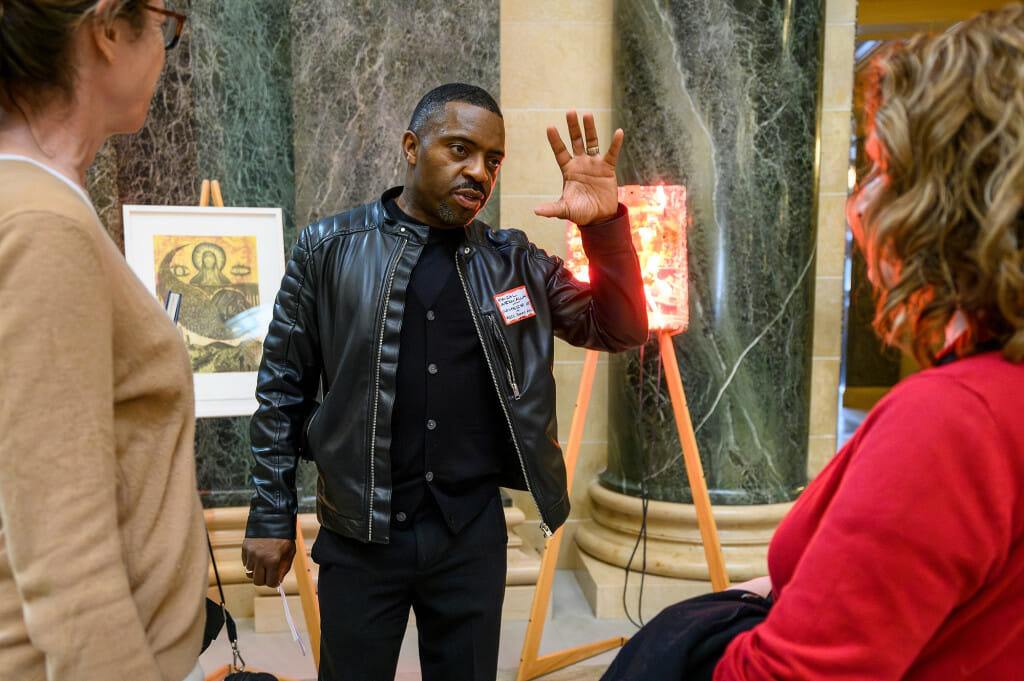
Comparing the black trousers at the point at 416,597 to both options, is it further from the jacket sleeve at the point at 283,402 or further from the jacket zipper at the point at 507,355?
the jacket zipper at the point at 507,355

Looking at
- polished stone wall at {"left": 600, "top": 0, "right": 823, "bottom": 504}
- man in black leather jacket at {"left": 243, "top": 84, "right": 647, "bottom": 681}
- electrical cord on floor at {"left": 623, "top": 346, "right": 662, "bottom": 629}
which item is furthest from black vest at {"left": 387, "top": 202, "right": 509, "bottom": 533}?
polished stone wall at {"left": 600, "top": 0, "right": 823, "bottom": 504}

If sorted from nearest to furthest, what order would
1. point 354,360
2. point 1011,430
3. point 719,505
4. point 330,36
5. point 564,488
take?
point 1011,430
point 354,360
point 564,488
point 330,36
point 719,505

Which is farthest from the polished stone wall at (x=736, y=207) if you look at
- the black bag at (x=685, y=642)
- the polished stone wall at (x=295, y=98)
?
the black bag at (x=685, y=642)

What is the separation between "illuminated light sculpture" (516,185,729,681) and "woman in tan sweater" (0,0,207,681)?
1958mm

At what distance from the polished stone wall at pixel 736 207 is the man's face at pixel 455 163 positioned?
1.65 m

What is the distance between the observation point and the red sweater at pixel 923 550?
0.75m

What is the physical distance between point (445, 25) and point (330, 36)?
1.62 feet

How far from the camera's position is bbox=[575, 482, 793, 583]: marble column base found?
3.44 metres

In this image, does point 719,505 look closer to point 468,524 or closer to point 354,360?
point 468,524

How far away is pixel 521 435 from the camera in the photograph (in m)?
1.89

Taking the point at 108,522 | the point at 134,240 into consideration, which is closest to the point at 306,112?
the point at 134,240

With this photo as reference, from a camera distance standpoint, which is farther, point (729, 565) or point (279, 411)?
point (729, 565)

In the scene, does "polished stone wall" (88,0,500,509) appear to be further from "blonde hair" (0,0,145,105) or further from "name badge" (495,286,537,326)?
"blonde hair" (0,0,145,105)

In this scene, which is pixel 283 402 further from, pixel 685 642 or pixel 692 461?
pixel 692 461
